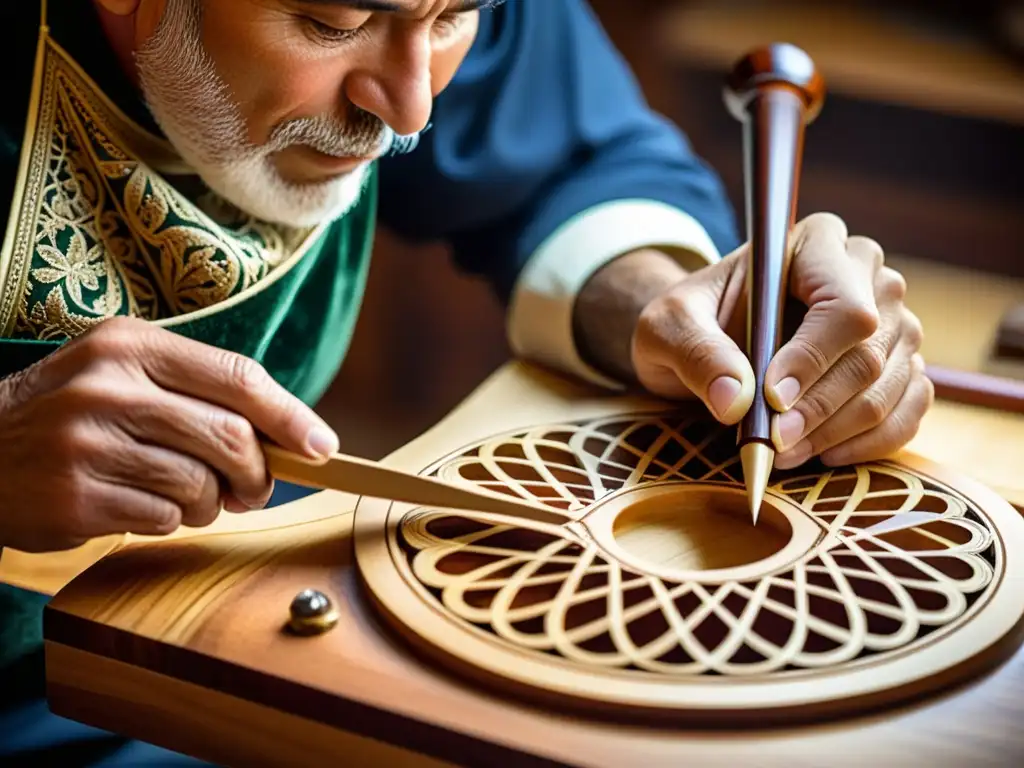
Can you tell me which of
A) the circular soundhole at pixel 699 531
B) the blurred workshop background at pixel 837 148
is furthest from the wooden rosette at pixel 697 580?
the blurred workshop background at pixel 837 148

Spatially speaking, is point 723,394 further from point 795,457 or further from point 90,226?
point 90,226

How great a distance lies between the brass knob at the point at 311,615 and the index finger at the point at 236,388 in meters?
0.09

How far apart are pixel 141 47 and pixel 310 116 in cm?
14

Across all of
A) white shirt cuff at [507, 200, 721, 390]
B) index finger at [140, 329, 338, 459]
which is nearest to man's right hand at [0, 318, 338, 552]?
index finger at [140, 329, 338, 459]

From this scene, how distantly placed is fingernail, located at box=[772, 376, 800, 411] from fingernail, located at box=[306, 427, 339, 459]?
289 mm

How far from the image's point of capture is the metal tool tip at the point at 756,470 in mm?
812

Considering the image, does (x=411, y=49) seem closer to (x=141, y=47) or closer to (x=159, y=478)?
(x=141, y=47)

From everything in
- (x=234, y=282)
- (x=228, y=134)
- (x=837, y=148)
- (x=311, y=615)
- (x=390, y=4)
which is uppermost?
(x=837, y=148)

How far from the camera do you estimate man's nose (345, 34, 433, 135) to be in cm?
88

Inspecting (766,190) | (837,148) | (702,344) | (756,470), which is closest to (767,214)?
(766,190)

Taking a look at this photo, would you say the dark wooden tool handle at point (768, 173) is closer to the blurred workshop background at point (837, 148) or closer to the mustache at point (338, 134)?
the mustache at point (338, 134)

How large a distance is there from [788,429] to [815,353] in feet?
0.18

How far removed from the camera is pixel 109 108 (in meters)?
0.97

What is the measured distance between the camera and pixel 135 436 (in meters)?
0.77
